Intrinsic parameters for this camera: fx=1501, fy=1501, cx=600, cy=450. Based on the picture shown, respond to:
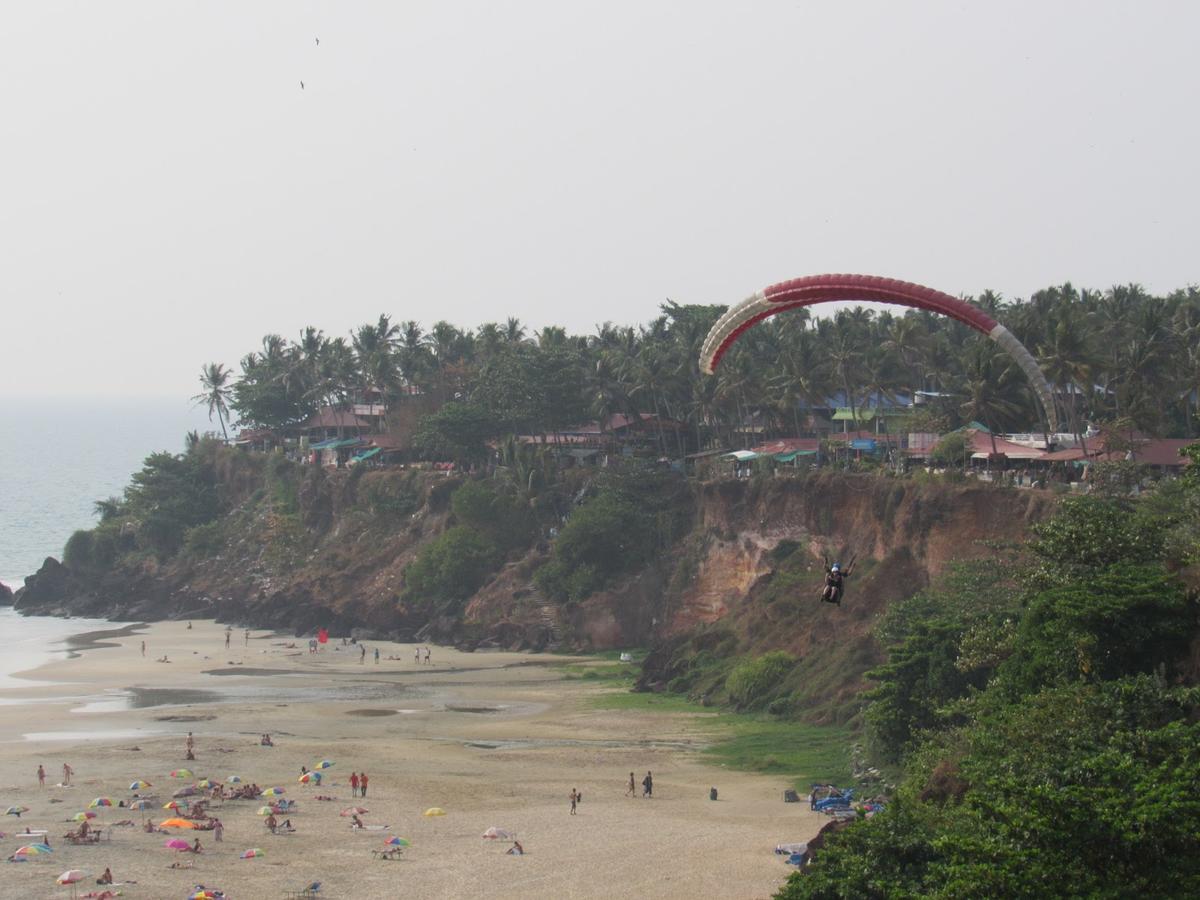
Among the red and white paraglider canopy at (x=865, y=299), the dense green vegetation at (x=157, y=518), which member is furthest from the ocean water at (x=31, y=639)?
the red and white paraglider canopy at (x=865, y=299)

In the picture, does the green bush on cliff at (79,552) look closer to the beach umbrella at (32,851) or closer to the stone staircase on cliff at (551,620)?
the stone staircase on cliff at (551,620)

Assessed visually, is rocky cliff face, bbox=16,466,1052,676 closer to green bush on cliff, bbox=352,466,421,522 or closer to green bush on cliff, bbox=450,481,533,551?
green bush on cliff, bbox=352,466,421,522

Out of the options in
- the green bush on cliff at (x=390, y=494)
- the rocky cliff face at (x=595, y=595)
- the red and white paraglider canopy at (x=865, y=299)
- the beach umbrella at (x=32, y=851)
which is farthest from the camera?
the green bush on cliff at (x=390, y=494)

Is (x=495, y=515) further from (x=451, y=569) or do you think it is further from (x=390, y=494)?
(x=390, y=494)

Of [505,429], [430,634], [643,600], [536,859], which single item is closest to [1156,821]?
[536,859]

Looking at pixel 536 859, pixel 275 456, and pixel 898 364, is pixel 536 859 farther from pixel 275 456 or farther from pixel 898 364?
pixel 275 456

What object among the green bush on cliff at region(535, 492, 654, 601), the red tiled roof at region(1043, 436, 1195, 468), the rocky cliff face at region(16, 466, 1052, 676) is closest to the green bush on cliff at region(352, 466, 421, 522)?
the rocky cliff face at region(16, 466, 1052, 676)
